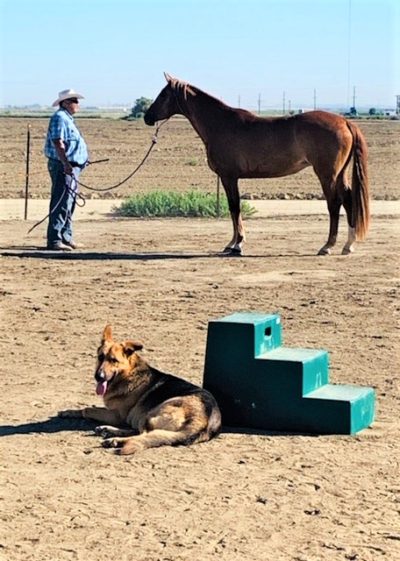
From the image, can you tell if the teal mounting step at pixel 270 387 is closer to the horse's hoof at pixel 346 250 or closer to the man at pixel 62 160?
the horse's hoof at pixel 346 250

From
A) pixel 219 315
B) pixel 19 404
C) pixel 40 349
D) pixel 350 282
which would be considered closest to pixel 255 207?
pixel 350 282

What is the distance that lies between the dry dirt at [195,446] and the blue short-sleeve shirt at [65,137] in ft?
4.02

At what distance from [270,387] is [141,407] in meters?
0.82

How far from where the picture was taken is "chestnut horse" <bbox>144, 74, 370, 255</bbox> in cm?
1556

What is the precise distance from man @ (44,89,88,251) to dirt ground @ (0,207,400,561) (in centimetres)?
48

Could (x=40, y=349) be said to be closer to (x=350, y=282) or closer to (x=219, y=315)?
(x=219, y=315)

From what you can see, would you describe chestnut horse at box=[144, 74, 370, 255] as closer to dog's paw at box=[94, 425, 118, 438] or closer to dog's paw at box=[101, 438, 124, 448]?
dog's paw at box=[94, 425, 118, 438]

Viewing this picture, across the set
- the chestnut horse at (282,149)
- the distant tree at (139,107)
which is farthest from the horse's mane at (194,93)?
the distant tree at (139,107)

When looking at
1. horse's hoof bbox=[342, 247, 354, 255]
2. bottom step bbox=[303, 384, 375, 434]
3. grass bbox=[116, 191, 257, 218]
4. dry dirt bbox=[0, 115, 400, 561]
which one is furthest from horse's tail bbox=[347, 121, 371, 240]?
bottom step bbox=[303, 384, 375, 434]

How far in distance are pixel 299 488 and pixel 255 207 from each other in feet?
53.3

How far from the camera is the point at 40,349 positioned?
10406 mm

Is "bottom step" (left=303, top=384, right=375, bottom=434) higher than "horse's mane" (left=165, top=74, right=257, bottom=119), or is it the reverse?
"horse's mane" (left=165, top=74, right=257, bottom=119)

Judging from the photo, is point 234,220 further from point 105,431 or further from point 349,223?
point 105,431

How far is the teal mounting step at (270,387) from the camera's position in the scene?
774 cm
